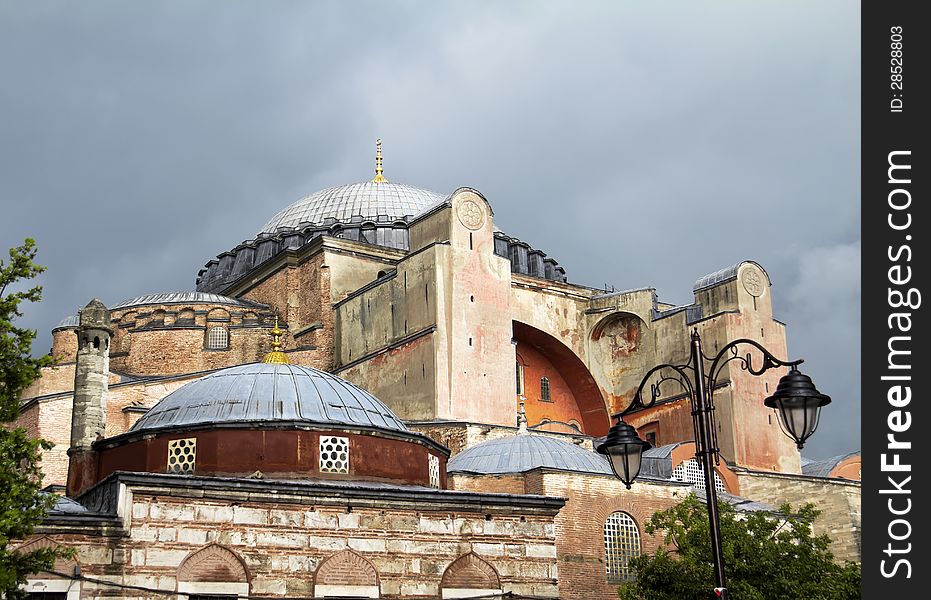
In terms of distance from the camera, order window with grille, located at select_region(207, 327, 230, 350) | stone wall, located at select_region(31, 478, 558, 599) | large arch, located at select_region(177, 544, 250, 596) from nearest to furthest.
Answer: stone wall, located at select_region(31, 478, 558, 599) → large arch, located at select_region(177, 544, 250, 596) → window with grille, located at select_region(207, 327, 230, 350)

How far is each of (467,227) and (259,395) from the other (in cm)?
1370

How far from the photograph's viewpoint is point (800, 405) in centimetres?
996

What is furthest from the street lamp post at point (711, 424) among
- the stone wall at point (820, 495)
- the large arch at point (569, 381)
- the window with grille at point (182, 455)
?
the large arch at point (569, 381)

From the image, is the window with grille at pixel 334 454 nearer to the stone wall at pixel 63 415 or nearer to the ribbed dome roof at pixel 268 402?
the ribbed dome roof at pixel 268 402

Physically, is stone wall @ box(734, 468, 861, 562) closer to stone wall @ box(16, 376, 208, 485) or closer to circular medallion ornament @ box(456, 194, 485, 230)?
circular medallion ornament @ box(456, 194, 485, 230)

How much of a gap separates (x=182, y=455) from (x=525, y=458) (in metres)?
8.19

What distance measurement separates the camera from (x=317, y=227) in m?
41.6

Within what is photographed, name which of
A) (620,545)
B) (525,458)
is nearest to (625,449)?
(620,545)

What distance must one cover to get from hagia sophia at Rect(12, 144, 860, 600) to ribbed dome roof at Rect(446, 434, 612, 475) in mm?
66

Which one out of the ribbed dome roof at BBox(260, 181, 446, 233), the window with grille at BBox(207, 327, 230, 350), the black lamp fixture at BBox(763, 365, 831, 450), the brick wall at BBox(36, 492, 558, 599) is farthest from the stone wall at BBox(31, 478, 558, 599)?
the ribbed dome roof at BBox(260, 181, 446, 233)

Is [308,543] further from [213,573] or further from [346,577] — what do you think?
[213,573]

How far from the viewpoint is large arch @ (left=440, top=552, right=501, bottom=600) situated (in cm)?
→ 1681
